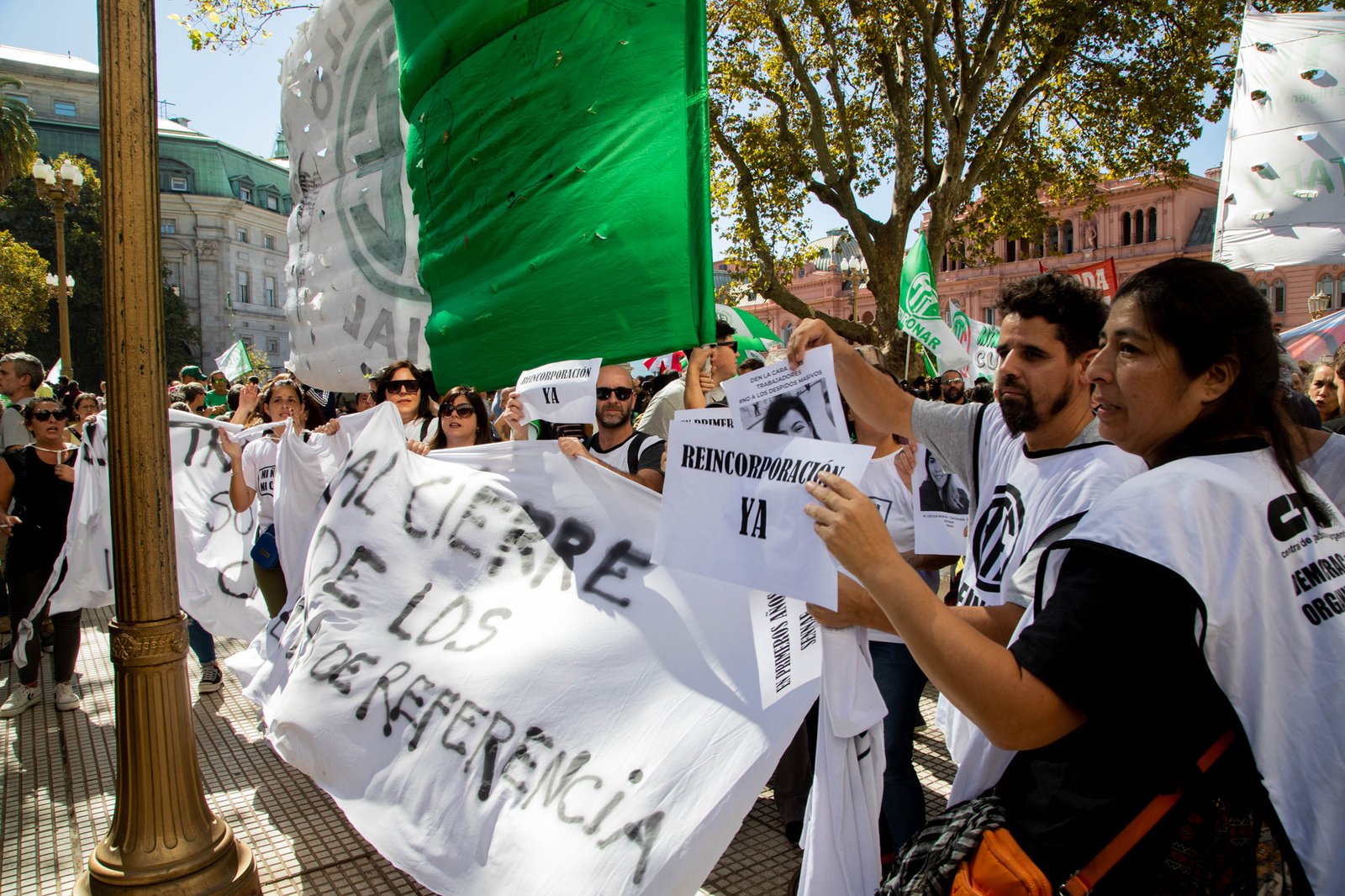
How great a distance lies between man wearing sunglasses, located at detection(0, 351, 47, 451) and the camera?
261 inches

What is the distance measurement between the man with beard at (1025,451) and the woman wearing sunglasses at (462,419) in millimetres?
2506

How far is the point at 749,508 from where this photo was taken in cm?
189

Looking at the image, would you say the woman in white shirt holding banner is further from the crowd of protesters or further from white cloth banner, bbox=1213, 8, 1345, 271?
white cloth banner, bbox=1213, 8, 1345, 271

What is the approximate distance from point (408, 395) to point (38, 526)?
2.55m

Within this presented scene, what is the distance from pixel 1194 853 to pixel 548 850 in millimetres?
1382

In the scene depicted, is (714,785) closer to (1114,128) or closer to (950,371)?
(950,371)

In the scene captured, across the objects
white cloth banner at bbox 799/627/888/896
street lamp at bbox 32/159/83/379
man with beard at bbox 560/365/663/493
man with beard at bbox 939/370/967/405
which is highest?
street lamp at bbox 32/159/83/379

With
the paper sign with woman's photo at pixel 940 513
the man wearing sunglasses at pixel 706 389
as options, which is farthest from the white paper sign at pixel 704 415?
the man wearing sunglasses at pixel 706 389

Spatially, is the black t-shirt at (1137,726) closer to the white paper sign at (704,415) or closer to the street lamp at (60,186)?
the white paper sign at (704,415)

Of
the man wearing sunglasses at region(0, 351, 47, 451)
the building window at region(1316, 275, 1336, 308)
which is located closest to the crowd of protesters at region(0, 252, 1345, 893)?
the man wearing sunglasses at region(0, 351, 47, 451)

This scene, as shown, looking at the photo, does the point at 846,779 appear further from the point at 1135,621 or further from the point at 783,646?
the point at 1135,621

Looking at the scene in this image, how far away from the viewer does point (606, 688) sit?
242 centimetres

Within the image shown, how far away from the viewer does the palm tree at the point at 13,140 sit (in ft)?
96.3

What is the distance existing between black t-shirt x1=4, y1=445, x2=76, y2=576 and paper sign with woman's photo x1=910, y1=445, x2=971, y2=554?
4.98 m
